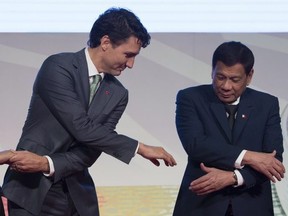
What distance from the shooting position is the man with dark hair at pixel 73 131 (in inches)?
108

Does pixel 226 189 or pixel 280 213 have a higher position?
pixel 226 189

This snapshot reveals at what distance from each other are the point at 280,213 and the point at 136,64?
1.27 metres

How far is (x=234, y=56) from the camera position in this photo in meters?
3.06

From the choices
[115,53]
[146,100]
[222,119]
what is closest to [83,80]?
[115,53]

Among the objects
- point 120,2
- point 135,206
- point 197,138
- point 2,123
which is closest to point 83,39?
point 120,2

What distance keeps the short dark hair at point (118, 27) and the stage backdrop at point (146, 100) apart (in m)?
1.47

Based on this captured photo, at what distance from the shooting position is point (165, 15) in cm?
427

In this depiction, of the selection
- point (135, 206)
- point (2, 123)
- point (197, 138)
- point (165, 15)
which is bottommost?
point (135, 206)

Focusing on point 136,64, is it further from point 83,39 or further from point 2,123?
point 2,123

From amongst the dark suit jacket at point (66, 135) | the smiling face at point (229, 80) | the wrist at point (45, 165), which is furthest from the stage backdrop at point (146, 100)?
the wrist at point (45, 165)

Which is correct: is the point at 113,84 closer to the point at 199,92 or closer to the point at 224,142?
the point at 199,92

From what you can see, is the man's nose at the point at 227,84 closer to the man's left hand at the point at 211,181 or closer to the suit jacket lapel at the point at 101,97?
the man's left hand at the point at 211,181

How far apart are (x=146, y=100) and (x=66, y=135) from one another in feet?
5.40

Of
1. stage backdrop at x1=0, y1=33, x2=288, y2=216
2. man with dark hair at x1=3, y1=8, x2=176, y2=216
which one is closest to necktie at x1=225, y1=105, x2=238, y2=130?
man with dark hair at x1=3, y1=8, x2=176, y2=216
